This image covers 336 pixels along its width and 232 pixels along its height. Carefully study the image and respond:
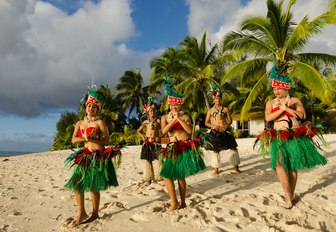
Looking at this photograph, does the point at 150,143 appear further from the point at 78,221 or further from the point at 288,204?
the point at 288,204

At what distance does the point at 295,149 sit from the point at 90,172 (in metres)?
2.36

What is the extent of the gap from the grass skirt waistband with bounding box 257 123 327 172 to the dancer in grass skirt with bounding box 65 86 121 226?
188 centimetres

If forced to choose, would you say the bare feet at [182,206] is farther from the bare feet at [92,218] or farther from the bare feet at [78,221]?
the bare feet at [78,221]

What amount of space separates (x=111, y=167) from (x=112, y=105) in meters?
24.5

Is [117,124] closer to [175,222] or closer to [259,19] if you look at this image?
[259,19]

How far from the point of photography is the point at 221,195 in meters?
4.18

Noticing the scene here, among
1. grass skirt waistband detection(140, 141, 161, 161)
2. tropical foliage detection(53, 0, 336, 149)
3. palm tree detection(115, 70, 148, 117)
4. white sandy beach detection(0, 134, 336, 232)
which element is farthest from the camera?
palm tree detection(115, 70, 148, 117)

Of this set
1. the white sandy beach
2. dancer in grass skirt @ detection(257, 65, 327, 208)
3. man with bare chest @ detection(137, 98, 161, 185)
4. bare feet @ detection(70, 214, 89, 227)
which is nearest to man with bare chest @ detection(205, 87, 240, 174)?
the white sandy beach

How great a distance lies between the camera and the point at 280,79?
11.9ft

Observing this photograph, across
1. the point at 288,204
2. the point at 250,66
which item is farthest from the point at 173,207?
the point at 250,66

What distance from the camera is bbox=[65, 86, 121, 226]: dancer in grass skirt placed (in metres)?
3.27

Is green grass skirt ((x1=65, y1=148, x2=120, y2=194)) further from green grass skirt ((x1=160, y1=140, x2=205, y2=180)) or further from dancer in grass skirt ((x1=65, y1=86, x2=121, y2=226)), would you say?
green grass skirt ((x1=160, y1=140, x2=205, y2=180))

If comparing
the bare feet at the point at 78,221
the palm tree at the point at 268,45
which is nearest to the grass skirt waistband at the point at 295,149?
the bare feet at the point at 78,221

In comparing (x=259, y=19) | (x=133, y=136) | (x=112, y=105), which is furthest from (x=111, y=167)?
(x=112, y=105)
